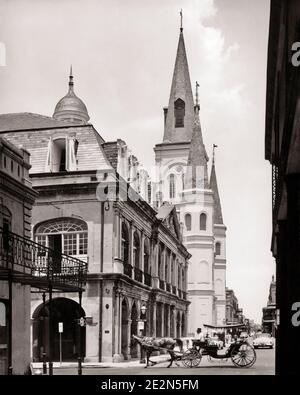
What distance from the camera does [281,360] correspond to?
1356 centimetres

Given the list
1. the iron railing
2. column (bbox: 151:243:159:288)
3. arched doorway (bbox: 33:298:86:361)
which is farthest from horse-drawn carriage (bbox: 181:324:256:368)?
column (bbox: 151:243:159:288)

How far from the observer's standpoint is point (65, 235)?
2620cm

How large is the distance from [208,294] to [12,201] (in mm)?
42837

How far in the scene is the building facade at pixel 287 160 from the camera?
1020 centimetres

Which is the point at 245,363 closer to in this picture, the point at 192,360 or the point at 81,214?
the point at 192,360

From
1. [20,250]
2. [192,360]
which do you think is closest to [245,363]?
[192,360]

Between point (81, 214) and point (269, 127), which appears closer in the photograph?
point (269, 127)

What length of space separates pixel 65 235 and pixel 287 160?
15.7m

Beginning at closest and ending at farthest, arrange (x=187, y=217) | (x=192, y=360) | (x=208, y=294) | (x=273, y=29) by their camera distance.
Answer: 1. (x=273, y=29)
2. (x=192, y=360)
3. (x=208, y=294)
4. (x=187, y=217)

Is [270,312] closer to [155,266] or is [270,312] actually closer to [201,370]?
[155,266]

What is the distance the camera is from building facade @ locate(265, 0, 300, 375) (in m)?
10.2

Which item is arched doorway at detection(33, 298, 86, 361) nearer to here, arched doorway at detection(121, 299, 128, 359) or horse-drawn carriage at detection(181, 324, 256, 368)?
arched doorway at detection(121, 299, 128, 359)

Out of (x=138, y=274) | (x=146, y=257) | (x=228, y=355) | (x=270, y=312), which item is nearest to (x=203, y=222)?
(x=270, y=312)

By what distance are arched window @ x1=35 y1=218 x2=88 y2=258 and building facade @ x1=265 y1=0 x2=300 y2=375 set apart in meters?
12.1
